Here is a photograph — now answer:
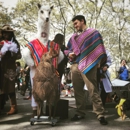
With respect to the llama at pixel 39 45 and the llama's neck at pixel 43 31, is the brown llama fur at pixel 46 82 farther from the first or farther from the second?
the llama's neck at pixel 43 31

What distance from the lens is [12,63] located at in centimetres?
473

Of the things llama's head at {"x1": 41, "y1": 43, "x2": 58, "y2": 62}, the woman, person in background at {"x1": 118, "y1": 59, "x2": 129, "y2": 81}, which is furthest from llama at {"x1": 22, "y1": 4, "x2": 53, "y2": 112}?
person in background at {"x1": 118, "y1": 59, "x2": 129, "y2": 81}

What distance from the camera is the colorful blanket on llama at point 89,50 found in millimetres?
3840

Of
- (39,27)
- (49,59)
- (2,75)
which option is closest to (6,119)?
(2,75)

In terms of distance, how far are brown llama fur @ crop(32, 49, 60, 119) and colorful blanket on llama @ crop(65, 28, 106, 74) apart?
52cm

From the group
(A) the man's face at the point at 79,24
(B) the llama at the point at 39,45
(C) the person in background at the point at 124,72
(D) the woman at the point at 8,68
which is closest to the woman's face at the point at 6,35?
(D) the woman at the point at 8,68

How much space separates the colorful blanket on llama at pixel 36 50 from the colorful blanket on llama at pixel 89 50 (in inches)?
22.4

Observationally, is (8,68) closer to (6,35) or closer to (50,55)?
(6,35)

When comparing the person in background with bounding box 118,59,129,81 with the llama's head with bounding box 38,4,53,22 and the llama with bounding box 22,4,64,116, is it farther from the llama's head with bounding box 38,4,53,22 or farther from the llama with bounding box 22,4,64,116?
the llama's head with bounding box 38,4,53,22

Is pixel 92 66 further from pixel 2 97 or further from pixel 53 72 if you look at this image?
pixel 2 97

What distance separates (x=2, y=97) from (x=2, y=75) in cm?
77

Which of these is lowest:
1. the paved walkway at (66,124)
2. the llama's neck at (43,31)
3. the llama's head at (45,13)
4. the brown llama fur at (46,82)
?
the paved walkway at (66,124)

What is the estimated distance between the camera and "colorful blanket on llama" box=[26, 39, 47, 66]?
3871 millimetres

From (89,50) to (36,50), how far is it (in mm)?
861
